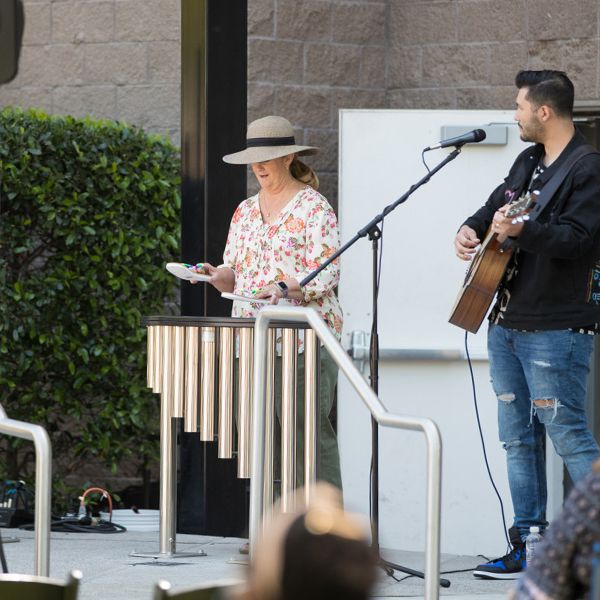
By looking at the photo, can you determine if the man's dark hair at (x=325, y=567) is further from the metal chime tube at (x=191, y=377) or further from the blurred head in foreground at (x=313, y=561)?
the metal chime tube at (x=191, y=377)

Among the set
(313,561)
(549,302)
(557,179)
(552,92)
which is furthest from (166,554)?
(313,561)

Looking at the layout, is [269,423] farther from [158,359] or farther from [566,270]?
[566,270]

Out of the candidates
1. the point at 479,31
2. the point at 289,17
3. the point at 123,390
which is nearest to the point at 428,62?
the point at 479,31

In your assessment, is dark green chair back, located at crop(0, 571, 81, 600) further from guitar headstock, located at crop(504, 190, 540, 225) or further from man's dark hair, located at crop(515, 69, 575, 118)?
man's dark hair, located at crop(515, 69, 575, 118)

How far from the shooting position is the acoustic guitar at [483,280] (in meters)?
5.10

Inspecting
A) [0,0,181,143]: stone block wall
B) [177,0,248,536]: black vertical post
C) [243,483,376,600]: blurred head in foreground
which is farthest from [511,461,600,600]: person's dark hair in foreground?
[0,0,181,143]: stone block wall

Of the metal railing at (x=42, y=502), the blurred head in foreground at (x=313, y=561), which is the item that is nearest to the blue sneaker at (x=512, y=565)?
the metal railing at (x=42, y=502)

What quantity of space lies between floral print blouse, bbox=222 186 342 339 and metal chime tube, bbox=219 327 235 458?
1.20 feet

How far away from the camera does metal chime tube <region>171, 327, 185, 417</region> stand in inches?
209

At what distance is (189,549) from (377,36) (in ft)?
9.48

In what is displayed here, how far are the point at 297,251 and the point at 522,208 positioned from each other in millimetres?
977

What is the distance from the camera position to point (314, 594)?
1631mm

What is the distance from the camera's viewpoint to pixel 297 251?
5.46 meters

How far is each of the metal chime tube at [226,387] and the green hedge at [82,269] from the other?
1841 millimetres
